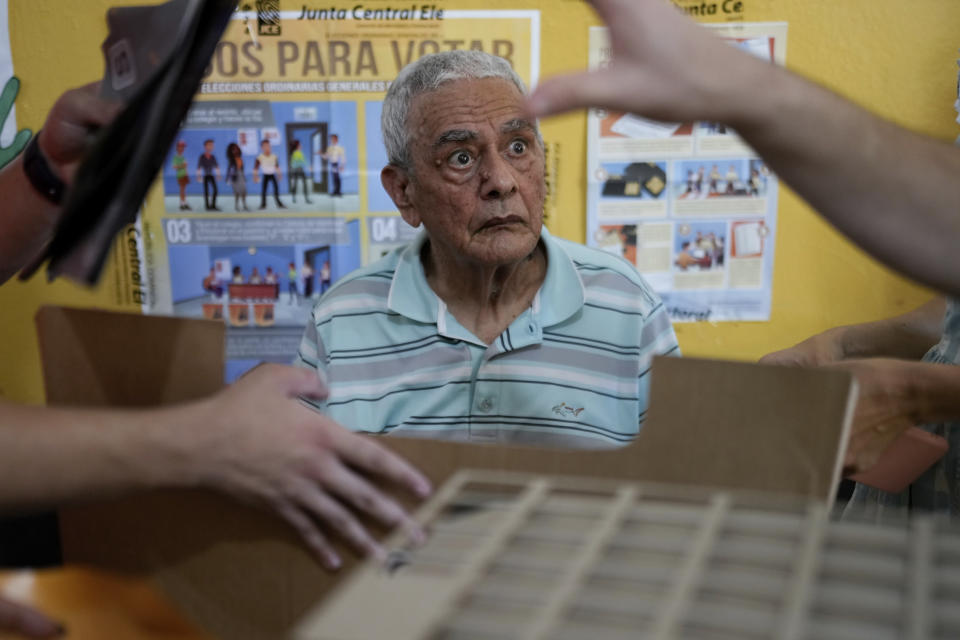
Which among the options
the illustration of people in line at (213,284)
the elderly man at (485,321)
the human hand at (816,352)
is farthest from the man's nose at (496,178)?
the illustration of people in line at (213,284)

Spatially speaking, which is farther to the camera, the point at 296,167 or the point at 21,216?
the point at 296,167

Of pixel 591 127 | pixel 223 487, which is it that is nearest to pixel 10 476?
pixel 223 487

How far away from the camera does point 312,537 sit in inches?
30.0

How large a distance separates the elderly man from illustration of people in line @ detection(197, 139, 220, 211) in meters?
0.75

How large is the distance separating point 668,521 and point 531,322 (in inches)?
33.5

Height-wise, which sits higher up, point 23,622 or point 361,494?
point 361,494

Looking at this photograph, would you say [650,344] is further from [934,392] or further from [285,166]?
[285,166]

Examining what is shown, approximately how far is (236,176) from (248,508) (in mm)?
1421

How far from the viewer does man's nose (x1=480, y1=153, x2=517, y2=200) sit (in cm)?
138

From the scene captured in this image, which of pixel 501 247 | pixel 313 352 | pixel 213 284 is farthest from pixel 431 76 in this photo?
pixel 213 284

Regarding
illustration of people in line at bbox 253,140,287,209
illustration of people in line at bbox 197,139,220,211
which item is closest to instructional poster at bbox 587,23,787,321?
illustration of people in line at bbox 253,140,287,209

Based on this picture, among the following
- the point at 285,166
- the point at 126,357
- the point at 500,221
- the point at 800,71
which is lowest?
the point at 126,357

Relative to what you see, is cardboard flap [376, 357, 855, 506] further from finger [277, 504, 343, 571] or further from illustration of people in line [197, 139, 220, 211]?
illustration of people in line [197, 139, 220, 211]

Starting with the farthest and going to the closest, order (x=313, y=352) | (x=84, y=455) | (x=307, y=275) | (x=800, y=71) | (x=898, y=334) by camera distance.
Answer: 1. (x=307, y=275)
2. (x=800, y=71)
3. (x=313, y=352)
4. (x=898, y=334)
5. (x=84, y=455)
